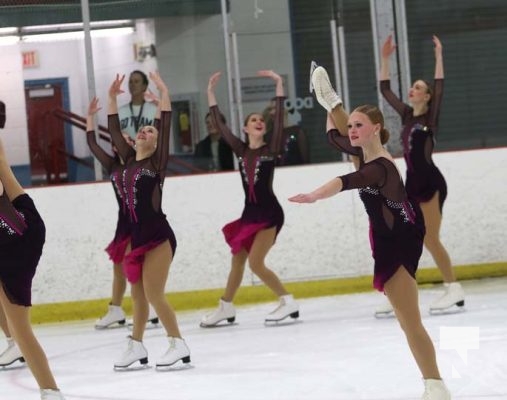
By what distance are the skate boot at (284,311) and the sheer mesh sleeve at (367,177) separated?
370cm

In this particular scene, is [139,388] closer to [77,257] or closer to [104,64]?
[77,257]

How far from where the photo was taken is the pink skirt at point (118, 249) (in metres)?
8.66

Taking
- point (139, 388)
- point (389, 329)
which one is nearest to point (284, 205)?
point (389, 329)

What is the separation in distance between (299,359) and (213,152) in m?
3.89

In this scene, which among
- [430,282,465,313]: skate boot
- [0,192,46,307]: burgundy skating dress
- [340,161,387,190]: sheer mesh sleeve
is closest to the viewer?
[340,161,387,190]: sheer mesh sleeve

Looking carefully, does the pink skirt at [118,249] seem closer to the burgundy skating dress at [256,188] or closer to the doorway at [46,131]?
the burgundy skating dress at [256,188]

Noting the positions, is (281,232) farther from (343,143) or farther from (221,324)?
(343,143)

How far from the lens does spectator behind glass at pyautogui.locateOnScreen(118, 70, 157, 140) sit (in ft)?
34.1

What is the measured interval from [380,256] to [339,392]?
92 cm

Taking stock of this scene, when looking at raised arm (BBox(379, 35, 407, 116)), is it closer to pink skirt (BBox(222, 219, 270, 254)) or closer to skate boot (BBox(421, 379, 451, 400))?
pink skirt (BBox(222, 219, 270, 254))

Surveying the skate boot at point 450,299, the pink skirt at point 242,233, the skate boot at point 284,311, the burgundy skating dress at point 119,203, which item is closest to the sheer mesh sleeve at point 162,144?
the burgundy skating dress at point 119,203

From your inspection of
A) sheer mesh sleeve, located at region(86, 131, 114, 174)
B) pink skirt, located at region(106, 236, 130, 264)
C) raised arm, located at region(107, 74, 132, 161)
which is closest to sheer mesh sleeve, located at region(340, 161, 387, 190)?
raised arm, located at region(107, 74, 132, 161)

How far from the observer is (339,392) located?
5.88 meters

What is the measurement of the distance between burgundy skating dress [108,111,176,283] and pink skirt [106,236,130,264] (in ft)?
4.52
